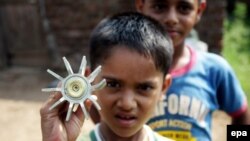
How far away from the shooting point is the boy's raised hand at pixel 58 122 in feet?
4.59

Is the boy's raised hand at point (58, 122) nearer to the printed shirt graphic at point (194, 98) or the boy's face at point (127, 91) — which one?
the boy's face at point (127, 91)

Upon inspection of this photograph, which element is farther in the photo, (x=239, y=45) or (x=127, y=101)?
(x=239, y=45)

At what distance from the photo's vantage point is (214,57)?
2338 millimetres

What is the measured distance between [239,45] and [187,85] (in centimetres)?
656

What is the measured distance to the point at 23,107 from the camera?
5.78m

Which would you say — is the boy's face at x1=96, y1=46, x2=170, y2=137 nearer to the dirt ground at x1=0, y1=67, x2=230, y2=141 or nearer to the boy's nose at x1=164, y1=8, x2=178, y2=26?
the boy's nose at x1=164, y1=8, x2=178, y2=26

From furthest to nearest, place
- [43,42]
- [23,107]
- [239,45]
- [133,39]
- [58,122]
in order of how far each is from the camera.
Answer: [239,45], [43,42], [23,107], [133,39], [58,122]

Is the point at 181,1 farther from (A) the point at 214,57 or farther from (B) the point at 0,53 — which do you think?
(B) the point at 0,53

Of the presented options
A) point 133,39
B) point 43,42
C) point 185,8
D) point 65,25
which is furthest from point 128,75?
point 43,42

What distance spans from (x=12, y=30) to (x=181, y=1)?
5.34m

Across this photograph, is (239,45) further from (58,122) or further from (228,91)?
(58,122)

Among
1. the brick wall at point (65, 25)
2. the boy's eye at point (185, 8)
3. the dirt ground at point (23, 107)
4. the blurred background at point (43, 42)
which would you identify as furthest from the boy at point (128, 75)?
the brick wall at point (65, 25)

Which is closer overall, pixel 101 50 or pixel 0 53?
pixel 101 50

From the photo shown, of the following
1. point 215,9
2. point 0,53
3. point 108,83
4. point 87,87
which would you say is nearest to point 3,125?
point 0,53
